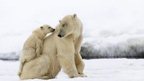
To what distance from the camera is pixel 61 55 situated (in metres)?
6.45

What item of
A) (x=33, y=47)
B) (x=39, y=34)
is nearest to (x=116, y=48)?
(x=39, y=34)

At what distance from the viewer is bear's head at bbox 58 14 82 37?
651cm

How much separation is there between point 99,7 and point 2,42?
3.53 m

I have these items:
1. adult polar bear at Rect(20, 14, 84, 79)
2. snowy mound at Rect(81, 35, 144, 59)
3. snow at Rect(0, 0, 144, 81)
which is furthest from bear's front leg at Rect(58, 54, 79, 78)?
snowy mound at Rect(81, 35, 144, 59)

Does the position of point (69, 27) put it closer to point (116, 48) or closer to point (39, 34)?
point (39, 34)

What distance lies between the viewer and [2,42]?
41.3 ft

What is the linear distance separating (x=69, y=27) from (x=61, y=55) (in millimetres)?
379

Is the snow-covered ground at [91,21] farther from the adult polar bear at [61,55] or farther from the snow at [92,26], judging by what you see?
the adult polar bear at [61,55]

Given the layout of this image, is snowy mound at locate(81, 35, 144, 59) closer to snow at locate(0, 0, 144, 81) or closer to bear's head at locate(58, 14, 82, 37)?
snow at locate(0, 0, 144, 81)

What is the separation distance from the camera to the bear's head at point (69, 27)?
256 inches

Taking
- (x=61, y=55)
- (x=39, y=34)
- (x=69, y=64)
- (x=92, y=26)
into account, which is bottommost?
(x=69, y=64)

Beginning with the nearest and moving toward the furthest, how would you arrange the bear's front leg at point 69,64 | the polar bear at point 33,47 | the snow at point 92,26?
the bear's front leg at point 69,64, the polar bear at point 33,47, the snow at point 92,26

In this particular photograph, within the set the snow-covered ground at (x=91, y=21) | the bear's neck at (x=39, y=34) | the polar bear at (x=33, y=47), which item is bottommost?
the polar bear at (x=33, y=47)

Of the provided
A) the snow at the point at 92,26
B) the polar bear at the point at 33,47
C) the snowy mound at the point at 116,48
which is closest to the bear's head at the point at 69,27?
the polar bear at the point at 33,47
